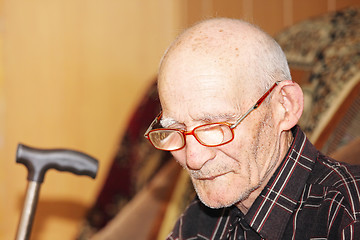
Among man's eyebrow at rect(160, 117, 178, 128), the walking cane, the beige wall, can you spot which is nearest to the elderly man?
man's eyebrow at rect(160, 117, 178, 128)

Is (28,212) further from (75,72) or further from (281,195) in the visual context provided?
(75,72)

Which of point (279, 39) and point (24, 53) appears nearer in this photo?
point (279, 39)

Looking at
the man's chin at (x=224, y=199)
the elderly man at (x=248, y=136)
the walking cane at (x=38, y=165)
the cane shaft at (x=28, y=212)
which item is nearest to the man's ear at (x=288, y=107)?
the elderly man at (x=248, y=136)

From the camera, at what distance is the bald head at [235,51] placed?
Answer: 3.61ft

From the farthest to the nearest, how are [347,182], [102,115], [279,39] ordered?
[102,115]
[279,39]
[347,182]

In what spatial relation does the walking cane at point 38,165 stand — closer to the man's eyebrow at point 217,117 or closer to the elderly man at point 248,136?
the elderly man at point 248,136

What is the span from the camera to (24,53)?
2.59m

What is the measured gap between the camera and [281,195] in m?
1.16

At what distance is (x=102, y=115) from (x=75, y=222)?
0.49m

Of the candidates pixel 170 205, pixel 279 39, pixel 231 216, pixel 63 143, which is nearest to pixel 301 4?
pixel 279 39

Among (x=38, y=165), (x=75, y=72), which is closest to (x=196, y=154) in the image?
→ (x=38, y=165)

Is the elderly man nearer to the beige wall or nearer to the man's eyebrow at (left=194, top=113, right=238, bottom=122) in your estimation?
the man's eyebrow at (left=194, top=113, right=238, bottom=122)

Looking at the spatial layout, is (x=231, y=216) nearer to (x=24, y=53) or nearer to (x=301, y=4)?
(x=24, y=53)

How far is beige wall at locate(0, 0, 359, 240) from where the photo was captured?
259 centimetres
